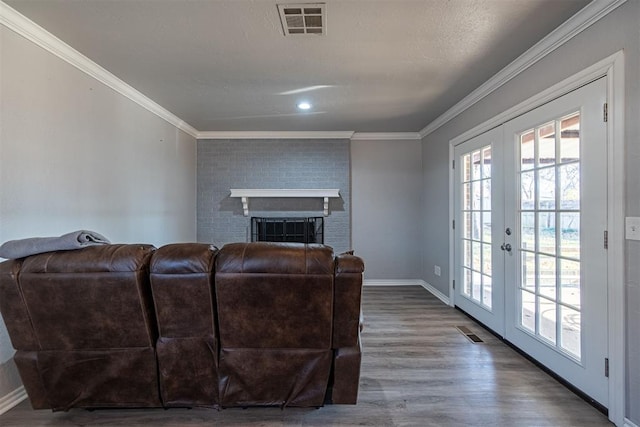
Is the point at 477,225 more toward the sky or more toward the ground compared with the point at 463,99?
more toward the ground

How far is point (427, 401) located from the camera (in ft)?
6.44

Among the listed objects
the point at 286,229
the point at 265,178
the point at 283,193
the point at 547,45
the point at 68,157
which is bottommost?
the point at 286,229

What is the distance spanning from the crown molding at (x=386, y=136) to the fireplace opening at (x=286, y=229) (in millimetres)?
1484

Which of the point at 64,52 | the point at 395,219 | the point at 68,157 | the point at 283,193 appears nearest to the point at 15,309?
the point at 68,157

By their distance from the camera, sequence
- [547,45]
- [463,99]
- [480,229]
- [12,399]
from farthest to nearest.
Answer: [463,99], [480,229], [547,45], [12,399]

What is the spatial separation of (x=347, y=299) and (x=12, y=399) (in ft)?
7.20

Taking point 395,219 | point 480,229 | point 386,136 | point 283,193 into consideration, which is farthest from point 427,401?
point 386,136

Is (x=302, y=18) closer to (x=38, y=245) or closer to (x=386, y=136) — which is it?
(x=38, y=245)

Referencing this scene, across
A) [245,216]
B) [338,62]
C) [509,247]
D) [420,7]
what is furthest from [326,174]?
[420,7]

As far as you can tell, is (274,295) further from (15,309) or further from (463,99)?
(463,99)

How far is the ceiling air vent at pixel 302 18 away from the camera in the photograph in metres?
1.88

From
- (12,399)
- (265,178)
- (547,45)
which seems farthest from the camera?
(265,178)

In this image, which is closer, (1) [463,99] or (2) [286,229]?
(1) [463,99]

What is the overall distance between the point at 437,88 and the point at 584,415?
111 inches
